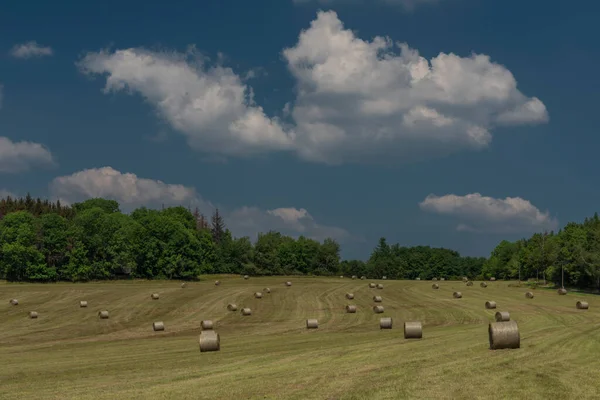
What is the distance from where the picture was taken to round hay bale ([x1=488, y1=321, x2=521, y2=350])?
78.7ft

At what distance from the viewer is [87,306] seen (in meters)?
60.8

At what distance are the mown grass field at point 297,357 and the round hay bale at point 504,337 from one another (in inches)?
15.7

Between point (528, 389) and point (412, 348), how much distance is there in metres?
9.77

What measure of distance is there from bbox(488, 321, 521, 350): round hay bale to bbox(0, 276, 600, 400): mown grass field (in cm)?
40

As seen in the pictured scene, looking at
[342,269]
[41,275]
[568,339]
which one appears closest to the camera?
[568,339]

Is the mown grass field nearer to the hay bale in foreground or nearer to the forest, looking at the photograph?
the hay bale in foreground

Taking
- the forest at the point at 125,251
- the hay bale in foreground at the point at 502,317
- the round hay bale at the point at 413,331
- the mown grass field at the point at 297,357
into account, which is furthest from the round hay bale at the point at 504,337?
the forest at the point at 125,251

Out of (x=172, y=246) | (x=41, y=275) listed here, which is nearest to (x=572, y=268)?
(x=172, y=246)

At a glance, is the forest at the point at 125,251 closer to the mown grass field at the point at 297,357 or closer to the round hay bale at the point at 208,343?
the mown grass field at the point at 297,357

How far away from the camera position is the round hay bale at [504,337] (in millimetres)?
23984

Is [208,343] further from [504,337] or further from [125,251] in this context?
[125,251]

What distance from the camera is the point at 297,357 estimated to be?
24781 mm

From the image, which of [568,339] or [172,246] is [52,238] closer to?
[172,246]

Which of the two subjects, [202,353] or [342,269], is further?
[342,269]
